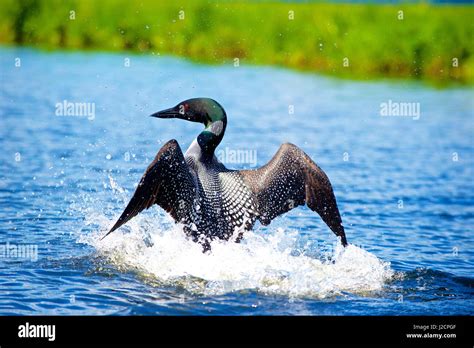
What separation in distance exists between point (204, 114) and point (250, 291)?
5.96 ft

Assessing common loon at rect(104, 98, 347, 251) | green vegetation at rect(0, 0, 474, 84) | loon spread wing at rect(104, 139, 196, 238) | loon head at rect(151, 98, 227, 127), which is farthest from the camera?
green vegetation at rect(0, 0, 474, 84)

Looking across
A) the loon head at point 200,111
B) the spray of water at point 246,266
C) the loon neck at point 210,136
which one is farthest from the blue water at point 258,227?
the loon head at point 200,111

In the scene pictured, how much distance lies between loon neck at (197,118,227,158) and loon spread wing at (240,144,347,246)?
38 cm

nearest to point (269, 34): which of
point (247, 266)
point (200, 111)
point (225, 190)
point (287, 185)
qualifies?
point (200, 111)

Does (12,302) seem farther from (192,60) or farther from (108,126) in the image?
(192,60)

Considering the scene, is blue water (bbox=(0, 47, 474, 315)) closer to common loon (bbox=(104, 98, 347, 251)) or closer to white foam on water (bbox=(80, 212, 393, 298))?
white foam on water (bbox=(80, 212, 393, 298))

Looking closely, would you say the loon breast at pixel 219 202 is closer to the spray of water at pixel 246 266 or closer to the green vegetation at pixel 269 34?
the spray of water at pixel 246 266

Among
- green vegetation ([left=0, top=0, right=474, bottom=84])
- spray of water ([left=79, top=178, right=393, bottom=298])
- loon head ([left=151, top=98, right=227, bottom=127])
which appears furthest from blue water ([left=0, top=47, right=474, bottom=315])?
green vegetation ([left=0, top=0, right=474, bottom=84])

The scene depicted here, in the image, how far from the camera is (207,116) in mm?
8656

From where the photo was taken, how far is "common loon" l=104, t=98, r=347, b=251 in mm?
8234

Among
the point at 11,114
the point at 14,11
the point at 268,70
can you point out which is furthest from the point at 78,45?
the point at 11,114

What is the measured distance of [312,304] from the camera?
767 cm

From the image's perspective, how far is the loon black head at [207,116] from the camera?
848 cm

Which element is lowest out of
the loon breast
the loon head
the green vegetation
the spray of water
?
the spray of water
